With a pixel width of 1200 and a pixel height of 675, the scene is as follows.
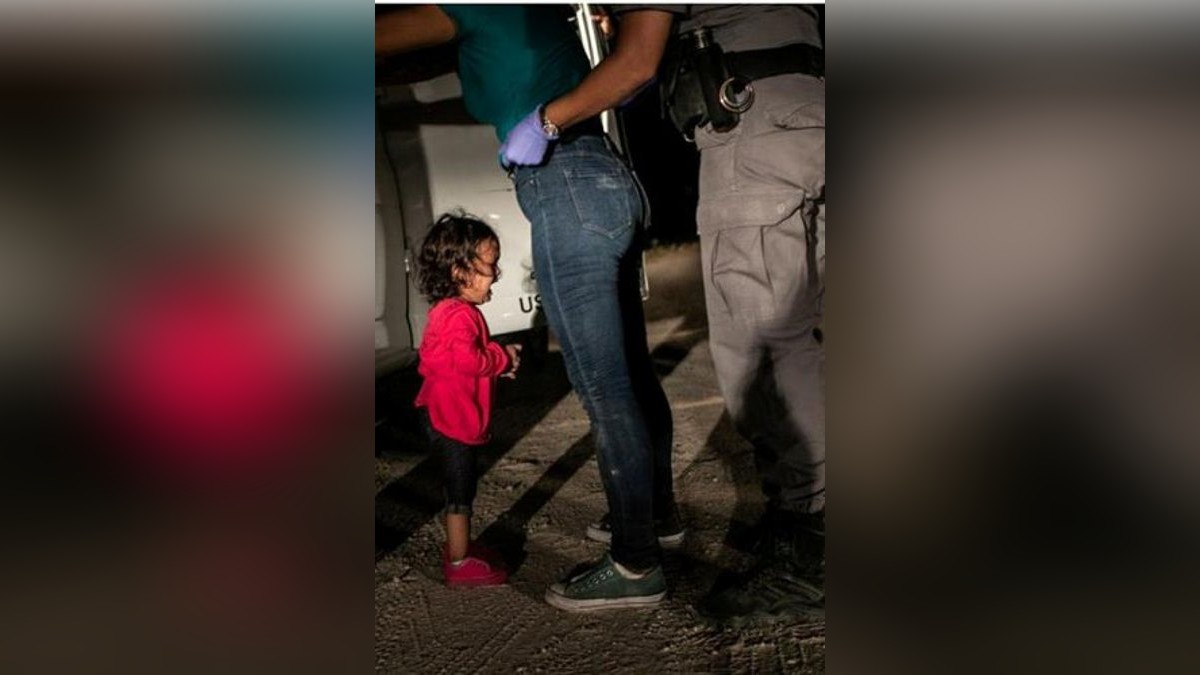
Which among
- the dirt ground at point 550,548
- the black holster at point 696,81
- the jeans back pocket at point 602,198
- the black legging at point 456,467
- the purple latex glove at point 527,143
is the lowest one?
the dirt ground at point 550,548

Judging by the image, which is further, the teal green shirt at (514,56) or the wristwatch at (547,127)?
the teal green shirt at (514,56)

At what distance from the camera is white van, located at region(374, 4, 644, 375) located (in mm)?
3771

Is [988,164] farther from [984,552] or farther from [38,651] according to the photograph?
[38,651]

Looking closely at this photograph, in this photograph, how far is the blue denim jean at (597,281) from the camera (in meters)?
2.23

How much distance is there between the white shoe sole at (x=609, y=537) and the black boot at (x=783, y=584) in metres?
0.45

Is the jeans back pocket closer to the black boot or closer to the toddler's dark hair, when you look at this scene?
the toddler's dark hair

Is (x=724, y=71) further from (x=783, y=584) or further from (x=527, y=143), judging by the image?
(x=783, y=584)

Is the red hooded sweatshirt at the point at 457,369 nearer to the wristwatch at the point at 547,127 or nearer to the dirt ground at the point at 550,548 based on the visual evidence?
the dirt ground at the point at 550,548

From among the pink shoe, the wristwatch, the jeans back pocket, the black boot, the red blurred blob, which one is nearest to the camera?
the red blurred blob

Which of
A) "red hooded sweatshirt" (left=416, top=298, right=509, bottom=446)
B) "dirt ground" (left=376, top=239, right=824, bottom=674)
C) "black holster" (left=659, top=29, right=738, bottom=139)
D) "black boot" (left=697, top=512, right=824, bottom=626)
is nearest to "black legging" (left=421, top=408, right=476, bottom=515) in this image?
"red hooded sweatshirt" (left=416, top=298, right=509, bottom=446)

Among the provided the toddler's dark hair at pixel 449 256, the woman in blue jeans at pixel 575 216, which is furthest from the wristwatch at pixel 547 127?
the toddler's dark hair at pixel 449 256

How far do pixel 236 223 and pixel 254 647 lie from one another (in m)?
0.61

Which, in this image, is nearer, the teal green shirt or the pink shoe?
the teal green shirt

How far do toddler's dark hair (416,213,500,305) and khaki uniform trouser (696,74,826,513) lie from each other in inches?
29.1
